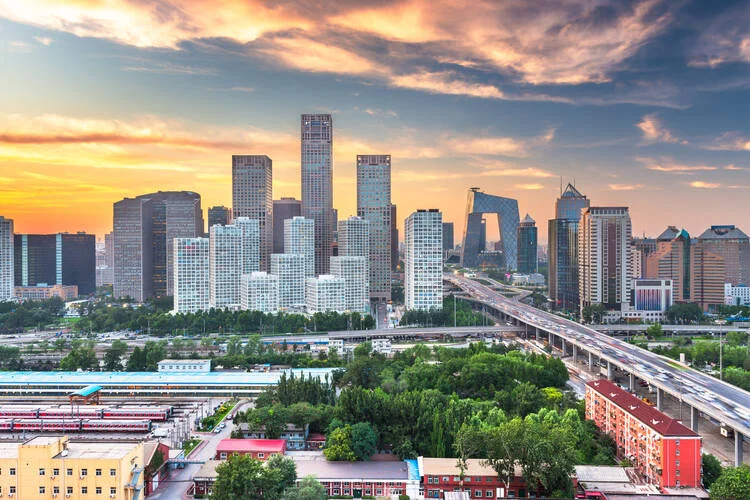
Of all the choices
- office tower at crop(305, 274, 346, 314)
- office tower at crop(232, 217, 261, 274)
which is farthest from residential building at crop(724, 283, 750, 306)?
office tower at crop(232, 217, 261, 274)

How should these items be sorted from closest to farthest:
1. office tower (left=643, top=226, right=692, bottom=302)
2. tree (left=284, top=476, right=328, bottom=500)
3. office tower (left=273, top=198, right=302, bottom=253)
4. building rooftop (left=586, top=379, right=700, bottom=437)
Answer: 1. tree (left=284, top=476, right=328, bottom=500)
2. building rooftop (left=586, top=379, right=700, bottom=437)
3. office tower (left=643, top=226, right=692, bottom=302)
4. office tower (left=273, top=198, right=302, bottom=253)

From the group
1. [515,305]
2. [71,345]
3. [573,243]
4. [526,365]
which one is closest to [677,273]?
[573,243]

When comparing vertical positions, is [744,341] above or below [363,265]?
below

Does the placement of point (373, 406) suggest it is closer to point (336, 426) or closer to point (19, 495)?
point (336, 426)

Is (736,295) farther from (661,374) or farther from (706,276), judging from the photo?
(661,374)

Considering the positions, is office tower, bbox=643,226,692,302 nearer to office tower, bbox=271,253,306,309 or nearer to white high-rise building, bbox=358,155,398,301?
white high-rise building, bbox=358,155,398,301

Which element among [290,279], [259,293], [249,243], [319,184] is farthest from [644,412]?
[319,184]

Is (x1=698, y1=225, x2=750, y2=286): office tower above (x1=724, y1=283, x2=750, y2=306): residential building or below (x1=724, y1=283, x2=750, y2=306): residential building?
above
